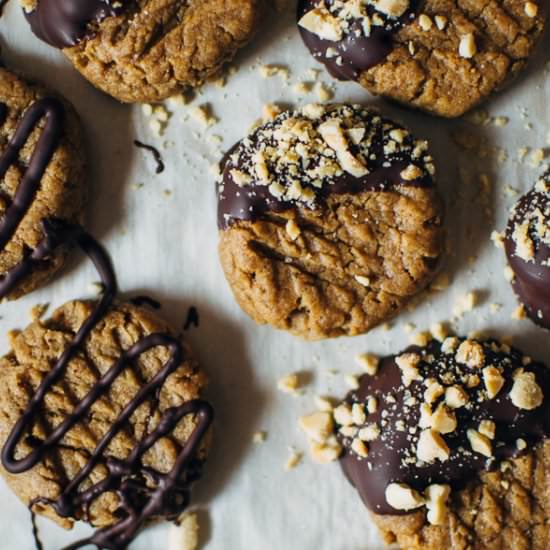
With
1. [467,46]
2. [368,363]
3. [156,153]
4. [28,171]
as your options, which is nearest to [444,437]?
[368,363]

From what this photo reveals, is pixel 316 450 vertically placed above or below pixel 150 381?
below

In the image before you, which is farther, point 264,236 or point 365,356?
point 365,356

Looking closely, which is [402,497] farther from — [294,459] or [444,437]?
[294,459]

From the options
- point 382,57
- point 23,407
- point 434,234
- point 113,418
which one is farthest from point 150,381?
point 382,57

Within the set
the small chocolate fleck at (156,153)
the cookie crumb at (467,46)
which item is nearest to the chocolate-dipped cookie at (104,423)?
the small chocolate fleck at (156,153)

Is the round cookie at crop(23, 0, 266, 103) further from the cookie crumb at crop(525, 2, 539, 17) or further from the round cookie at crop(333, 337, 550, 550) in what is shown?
the round cookie at crop(333, 337, 550, 550)

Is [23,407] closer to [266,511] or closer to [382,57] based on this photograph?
[266,511]
